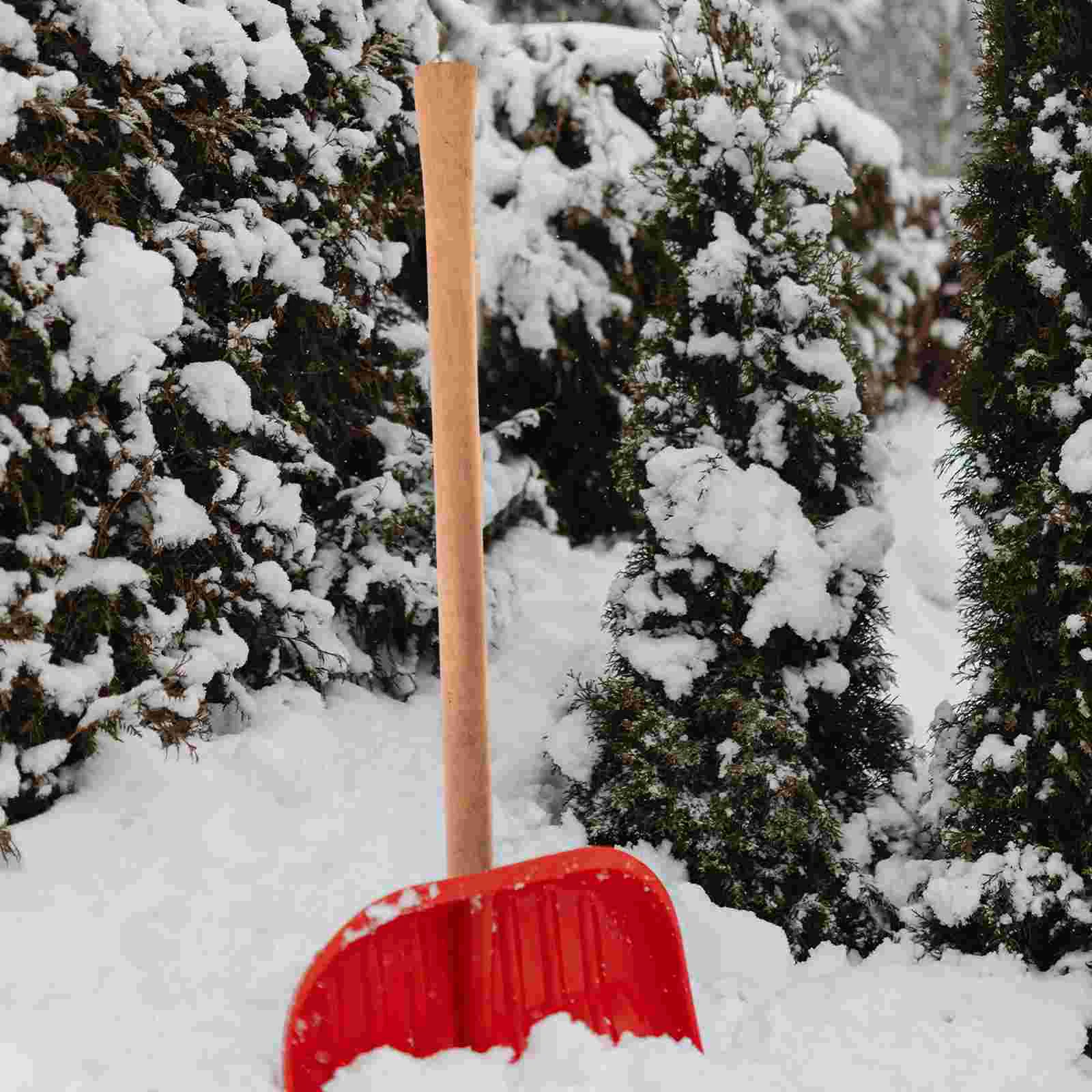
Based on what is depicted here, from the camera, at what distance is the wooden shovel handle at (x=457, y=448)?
200cm

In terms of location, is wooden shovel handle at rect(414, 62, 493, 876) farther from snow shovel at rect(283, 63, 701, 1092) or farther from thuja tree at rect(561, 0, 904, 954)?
thuja tree at rect(561, 0, 904, 954)

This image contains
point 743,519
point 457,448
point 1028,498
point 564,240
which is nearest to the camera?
point 457,448

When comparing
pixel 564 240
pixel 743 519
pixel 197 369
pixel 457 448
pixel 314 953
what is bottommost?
pixel 314 953

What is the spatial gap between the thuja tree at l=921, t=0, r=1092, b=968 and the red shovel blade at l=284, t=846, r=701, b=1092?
2.65 feet

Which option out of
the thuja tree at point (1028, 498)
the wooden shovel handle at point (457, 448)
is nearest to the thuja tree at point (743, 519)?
the thuja tree at point (1028, 498)

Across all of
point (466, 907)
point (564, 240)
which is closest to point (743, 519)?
point (466, 907)

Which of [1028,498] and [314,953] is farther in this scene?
[1028,498]

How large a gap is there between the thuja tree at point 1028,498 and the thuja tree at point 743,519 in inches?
11.2

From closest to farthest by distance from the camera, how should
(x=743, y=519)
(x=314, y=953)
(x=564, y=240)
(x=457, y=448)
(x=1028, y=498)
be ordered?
(x=457, y=448) < (x=314, y=953) < (x=1028, y=498) < (x=743, y=519) < (x=564, y=240)

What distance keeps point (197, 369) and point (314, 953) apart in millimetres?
1356

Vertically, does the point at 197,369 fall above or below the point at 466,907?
above

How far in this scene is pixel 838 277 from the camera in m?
2.76

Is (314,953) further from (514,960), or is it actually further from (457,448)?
(457,448)

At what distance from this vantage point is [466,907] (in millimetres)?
2080
